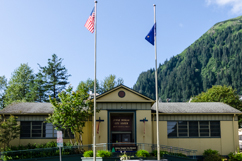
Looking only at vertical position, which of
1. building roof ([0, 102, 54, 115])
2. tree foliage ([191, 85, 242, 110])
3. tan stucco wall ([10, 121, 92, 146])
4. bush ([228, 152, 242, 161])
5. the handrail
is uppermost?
tree foliage ([191, 85, 242, 110])

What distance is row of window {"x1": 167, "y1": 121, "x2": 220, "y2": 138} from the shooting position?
91.5 ft

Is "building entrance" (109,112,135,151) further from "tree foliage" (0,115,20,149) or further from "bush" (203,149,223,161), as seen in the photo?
"tree foliage" (0,115,20,149)

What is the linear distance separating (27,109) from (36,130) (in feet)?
Result: 7.59

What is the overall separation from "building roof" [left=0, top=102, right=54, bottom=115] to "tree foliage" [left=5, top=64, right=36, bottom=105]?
2974cm

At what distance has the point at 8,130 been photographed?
24.4 m

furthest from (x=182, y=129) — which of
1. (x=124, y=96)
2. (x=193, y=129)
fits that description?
(x=124, y=96)

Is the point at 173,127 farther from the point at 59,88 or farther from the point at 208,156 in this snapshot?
the point at 59,88

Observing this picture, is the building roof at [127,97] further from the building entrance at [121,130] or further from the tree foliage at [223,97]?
the tree foliage at [223,97]

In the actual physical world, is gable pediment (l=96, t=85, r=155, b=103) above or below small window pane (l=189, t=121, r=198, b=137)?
above

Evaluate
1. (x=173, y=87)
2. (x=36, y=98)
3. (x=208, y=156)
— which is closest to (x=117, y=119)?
(x=208, y=156)

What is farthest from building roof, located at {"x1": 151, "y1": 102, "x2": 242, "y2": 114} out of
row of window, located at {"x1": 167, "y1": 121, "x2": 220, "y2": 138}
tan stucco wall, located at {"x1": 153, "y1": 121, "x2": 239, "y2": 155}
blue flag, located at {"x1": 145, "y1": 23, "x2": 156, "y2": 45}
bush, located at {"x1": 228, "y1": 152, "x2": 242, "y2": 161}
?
blue flag, located at {"x1": 145, "y1": 23, "x2": 156, "y2": 45}

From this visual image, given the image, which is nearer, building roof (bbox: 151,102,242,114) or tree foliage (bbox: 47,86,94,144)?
tree foliage (bbox: 47,86,94,144)

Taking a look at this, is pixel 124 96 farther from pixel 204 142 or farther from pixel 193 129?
pixel 204 142

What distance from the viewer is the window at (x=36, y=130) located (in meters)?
26.8
